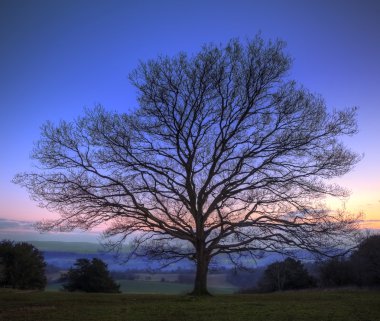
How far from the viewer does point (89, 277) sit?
31500 mm

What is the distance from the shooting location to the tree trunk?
56.9 feet

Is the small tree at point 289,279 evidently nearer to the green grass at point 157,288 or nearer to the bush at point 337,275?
the bush at point 337,275

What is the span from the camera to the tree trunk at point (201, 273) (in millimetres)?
17344

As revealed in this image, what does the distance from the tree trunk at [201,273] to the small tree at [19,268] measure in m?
18.4

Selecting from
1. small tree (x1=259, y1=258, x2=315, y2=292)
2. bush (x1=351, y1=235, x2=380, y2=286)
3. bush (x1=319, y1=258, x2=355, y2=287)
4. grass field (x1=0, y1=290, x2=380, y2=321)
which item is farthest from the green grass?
grass field (x1=0, y1=290, x2=380, y2=321)

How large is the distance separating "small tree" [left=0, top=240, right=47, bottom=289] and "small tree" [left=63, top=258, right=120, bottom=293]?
95.6 inches

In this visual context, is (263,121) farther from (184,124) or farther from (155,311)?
(155,311)

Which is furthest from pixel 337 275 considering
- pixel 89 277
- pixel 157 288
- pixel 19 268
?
pixel 157 288

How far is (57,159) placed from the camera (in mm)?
17734

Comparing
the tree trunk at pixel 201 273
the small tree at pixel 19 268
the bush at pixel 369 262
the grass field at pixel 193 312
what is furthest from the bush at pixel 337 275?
the small tree at pixel 19 268

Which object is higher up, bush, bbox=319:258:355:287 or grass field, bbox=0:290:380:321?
bush, bbox=319:258:355:287

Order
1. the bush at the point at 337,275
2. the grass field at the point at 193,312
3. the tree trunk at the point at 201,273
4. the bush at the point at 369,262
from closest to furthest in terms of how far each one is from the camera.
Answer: the grass field at the point at 193,312
the tree trunk at the point at 201,273
the bush at the point at 369,262
the bush at the point at 337,275

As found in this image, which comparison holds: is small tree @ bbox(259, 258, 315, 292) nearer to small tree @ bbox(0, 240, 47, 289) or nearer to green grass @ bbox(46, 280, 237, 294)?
green grass @ bbox(46, 280, 237, 294)

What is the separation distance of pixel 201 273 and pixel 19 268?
62.0 feet
